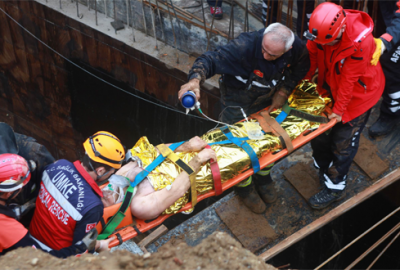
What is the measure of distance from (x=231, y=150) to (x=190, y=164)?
449 millimetres

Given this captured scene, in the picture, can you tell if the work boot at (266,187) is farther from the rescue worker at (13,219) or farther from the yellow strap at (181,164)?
the rescue worker at (13,219)

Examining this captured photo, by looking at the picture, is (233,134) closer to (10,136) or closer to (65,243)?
(65,243)

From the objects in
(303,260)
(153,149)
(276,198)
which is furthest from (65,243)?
(303,260)

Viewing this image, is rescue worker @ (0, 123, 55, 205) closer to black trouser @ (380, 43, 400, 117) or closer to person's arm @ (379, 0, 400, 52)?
person's arm @ (379, 0, 400, 52)

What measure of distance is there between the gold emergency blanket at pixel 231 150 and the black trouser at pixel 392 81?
1.19m

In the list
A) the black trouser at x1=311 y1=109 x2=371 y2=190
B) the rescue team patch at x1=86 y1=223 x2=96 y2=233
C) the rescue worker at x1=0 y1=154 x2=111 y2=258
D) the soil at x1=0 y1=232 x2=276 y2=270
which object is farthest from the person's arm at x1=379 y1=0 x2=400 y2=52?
the rescue worker at x1=0 y1=154 x2=111 y2=258

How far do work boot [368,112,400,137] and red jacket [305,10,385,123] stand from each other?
1.24 m

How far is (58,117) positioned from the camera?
309 inches

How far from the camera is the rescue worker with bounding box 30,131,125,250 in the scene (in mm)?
2859

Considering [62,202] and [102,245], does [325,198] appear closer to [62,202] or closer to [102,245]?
[102,245]

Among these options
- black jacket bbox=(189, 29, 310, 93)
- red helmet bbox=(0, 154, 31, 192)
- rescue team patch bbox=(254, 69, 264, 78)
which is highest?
black jacket bbox=(189, 29, 310, 93)

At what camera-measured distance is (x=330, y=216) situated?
4.15 m

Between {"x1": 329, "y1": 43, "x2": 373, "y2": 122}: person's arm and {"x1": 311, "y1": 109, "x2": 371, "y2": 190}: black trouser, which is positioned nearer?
{"x1": 329, "y1": 43, "x2": 373, "y2": 122}: person's arm

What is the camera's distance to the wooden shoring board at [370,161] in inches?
180
